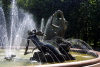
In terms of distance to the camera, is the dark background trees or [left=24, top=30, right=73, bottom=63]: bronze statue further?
the dark background trees

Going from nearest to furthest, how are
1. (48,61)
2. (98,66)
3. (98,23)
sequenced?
(98,66) → (48,61) → (98,23)

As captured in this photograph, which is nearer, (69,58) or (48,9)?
(69,58)

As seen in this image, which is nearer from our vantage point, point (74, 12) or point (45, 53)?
point (45, 53)

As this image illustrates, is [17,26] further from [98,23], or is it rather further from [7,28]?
[98,23]

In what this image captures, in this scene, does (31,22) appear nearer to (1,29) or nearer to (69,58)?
(1,29)

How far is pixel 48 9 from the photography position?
29.9 m

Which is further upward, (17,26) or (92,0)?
(92,0)

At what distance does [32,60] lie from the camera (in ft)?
32.6

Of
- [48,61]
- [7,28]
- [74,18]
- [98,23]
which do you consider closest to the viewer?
[48,61]

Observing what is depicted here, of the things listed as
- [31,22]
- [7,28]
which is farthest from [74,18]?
[7,28]

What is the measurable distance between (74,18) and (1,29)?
29.4 ft

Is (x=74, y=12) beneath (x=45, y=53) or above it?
above

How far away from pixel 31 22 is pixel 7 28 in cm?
333

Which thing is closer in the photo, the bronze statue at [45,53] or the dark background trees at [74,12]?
the bronze statue at [45,53]
